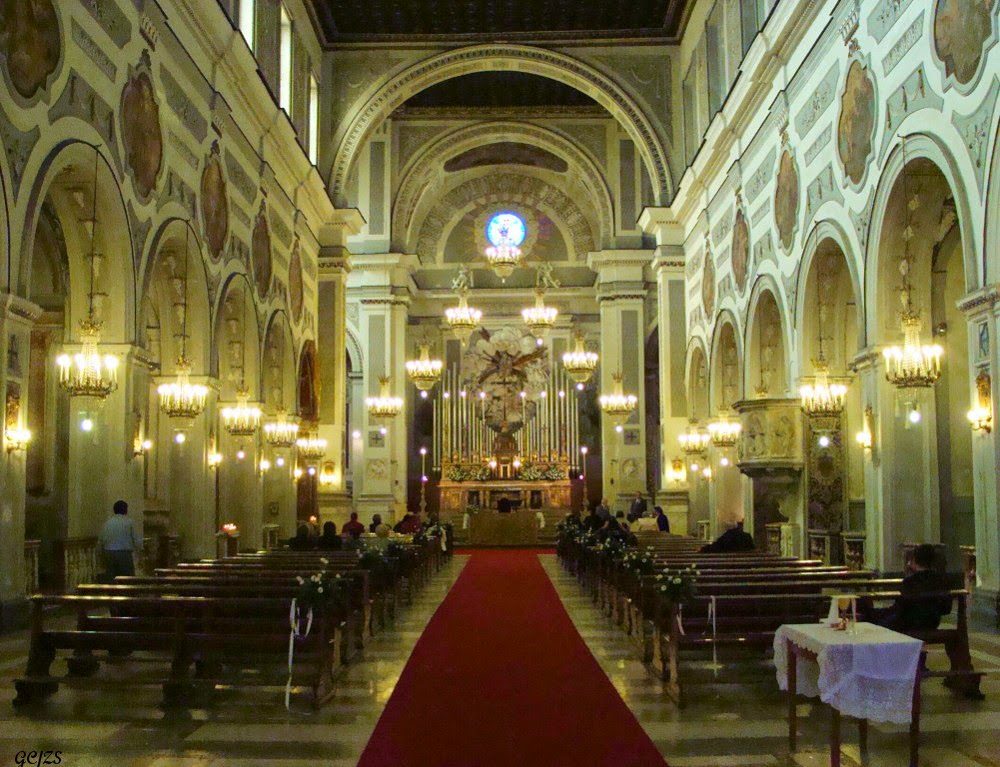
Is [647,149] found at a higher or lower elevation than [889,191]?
higher

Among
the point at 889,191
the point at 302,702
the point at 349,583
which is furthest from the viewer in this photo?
the point at 889,191

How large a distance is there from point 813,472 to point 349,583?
10.5m

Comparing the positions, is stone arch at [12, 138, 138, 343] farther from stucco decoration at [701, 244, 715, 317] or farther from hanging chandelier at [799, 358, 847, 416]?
stucco decoration at [701, 244, 715, 317]

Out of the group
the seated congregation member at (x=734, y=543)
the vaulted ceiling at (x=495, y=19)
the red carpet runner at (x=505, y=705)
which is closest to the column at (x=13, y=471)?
the red carpet runner at (x=505, y=705)

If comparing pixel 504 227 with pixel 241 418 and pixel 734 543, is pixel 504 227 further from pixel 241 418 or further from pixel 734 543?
pixel 734 543

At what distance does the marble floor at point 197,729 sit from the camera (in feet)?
22.6

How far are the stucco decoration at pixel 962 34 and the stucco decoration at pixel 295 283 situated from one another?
1640cm

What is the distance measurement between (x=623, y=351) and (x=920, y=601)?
27.8 meters

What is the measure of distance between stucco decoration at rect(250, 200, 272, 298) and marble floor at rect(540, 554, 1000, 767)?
1350 centimetres

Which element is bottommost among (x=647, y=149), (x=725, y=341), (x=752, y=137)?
(x=725, y=341)

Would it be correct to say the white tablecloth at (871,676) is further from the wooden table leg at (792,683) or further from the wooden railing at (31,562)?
the wooden railing at (31,562)

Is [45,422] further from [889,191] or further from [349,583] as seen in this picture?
[889,191]

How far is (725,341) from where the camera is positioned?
979 inches

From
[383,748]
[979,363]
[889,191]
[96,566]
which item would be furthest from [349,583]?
[889,191]
